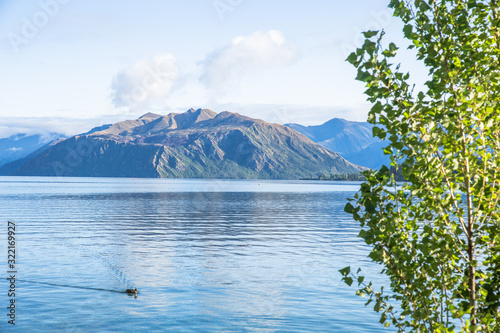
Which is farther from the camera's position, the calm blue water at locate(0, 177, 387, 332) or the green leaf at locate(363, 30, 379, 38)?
the calm blue water at locate(0, 177, 387, 332)

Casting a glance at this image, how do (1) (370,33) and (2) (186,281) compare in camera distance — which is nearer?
(1) (370,33)

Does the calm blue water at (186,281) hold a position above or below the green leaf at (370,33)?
below

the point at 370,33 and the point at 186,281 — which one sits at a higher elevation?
the point at 370,33

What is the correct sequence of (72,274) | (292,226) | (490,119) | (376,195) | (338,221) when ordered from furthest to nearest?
1. (338,221)
2. (292,226)
3. (72,274)
4. (376,195)
5. (490,119)

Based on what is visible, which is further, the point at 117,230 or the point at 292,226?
the point at 292,226

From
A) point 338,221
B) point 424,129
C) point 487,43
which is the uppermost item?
point 487,43

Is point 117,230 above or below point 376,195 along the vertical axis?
below

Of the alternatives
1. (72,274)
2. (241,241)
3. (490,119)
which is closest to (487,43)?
(490,119)

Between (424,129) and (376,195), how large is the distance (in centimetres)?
151

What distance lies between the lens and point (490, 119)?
766cm

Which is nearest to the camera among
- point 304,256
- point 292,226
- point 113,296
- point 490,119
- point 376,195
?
point 490,119

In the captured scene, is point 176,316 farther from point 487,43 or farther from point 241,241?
point 241,241

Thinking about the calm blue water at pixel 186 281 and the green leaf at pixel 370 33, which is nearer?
the green leaf at pixel 370 33

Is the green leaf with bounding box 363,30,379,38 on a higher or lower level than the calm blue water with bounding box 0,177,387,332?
higher
